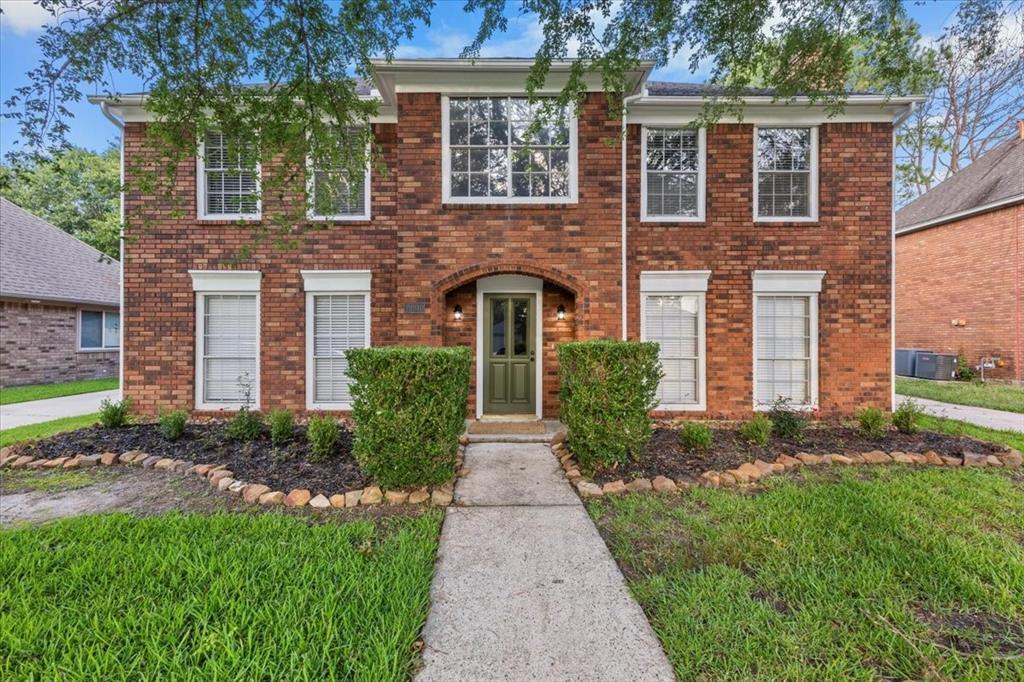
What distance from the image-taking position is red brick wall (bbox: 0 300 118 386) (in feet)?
36.3

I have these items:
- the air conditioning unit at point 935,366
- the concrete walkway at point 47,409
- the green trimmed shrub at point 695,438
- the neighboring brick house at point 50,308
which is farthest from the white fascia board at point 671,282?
the neighboring brick house at point 50,308

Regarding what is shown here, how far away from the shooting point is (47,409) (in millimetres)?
8430

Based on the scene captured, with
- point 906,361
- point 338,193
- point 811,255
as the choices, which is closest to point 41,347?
point 338,193

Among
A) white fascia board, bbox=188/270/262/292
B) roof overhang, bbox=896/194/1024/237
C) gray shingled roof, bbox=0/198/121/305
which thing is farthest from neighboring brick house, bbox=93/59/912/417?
gray shingled roof, bbox=0/198/121/305

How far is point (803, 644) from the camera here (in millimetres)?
2154

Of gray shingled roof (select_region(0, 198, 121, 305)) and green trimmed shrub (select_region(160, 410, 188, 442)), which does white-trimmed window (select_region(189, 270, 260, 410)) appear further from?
gray shingled roof (select_region(0, 198, 121, 305))

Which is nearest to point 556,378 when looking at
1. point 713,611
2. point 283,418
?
point 283,418

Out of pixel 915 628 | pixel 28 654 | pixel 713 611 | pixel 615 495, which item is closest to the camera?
pixel 28 654

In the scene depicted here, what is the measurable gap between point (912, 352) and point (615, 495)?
14.4m

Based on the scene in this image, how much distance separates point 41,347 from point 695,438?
659 inches

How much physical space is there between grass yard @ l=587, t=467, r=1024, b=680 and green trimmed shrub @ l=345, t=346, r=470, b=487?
5.30ft

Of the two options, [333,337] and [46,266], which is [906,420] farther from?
[46,266]

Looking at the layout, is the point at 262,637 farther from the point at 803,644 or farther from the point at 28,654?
the point at 803,644

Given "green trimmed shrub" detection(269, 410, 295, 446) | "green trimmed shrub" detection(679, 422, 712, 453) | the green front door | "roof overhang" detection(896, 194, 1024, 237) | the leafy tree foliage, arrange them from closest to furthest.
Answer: "green trimmed shrub" detection(679, 422, 712, 453)
"green trimmed shrub" detection(269, 410, 295, 446)
the green front door
"roof overhang" detection(896, 194, 1024, 237)
the leafy tree foliage
